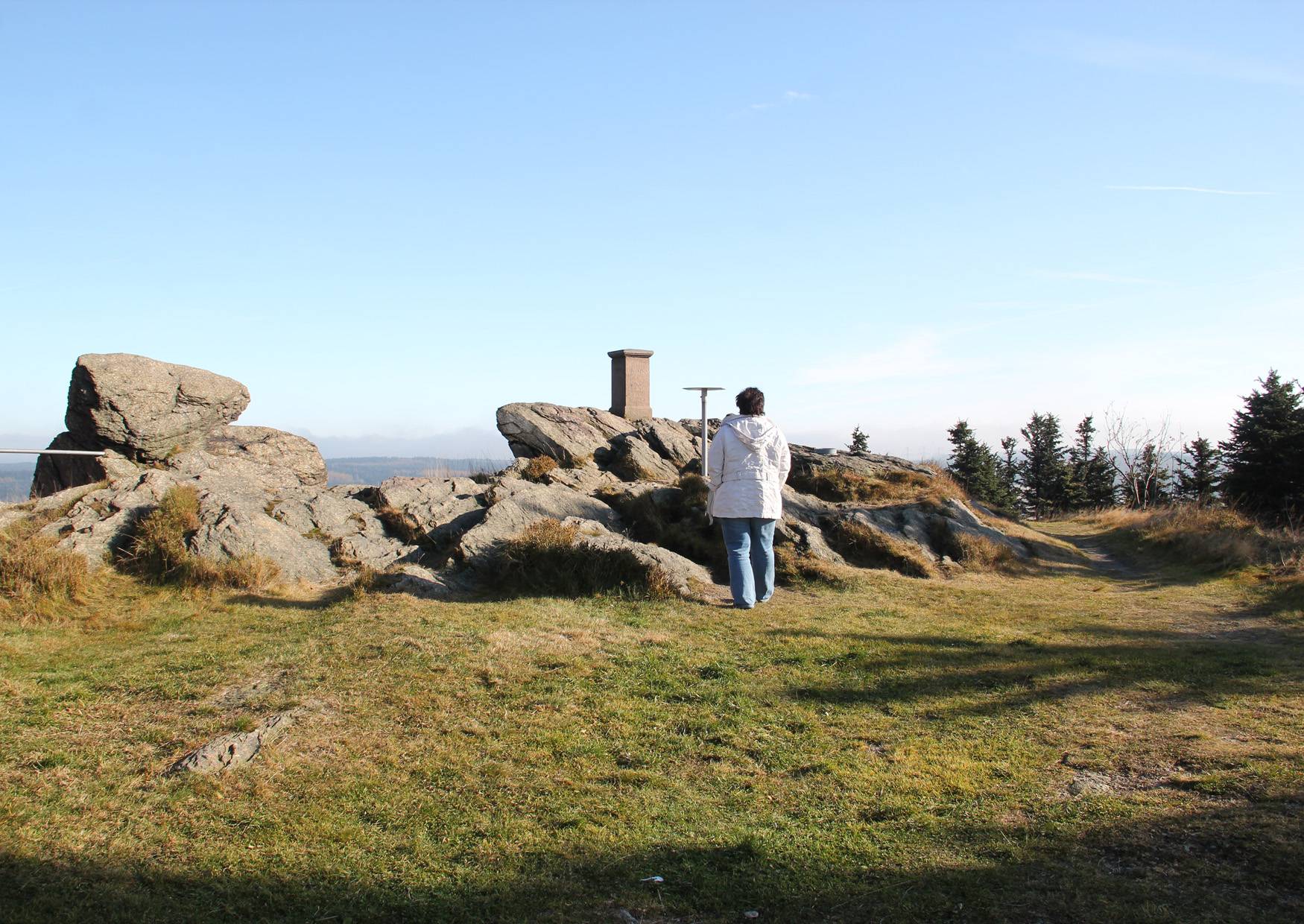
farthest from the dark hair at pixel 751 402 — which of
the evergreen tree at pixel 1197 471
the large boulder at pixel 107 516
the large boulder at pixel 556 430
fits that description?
the evergreen tree at pixel 1197 471

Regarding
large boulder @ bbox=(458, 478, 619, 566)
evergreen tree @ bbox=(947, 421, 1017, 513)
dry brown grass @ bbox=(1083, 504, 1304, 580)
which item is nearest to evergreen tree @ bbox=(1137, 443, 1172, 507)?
evergreen tree @ bbox=(947, 421, 1017, 513)

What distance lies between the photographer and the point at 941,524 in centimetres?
1230

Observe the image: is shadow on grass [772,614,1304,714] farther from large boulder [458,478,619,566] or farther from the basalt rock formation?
large boulder [458,478,619,566]

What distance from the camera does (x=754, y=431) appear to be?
27.6 ft

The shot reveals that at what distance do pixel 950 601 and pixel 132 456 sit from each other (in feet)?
35.2

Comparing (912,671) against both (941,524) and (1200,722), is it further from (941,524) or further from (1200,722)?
(941,524)

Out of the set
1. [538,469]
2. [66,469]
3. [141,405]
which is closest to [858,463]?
[538,469]

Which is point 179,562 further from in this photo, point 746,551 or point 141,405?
point 746,551

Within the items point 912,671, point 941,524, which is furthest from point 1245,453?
point 912,671

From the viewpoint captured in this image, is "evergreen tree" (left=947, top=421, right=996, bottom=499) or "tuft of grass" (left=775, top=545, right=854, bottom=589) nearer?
"tuft of grass" (left=775, top=545, right=854, bottom=589)

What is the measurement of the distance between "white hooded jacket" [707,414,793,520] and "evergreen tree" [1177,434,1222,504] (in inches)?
1120

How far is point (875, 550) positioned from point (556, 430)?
766cm

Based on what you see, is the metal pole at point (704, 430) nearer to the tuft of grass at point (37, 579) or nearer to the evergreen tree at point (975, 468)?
the tuft of grass at point (37, 579)

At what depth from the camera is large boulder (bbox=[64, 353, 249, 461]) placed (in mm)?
11453
